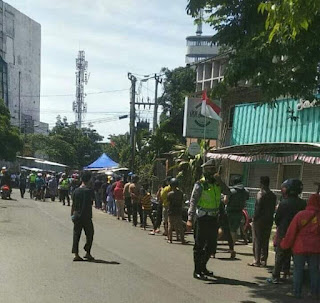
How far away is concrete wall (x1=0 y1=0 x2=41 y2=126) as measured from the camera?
85750mm

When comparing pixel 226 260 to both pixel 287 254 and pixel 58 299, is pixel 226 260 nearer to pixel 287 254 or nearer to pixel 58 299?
pixel 287 254

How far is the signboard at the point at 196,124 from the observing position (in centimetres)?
1997

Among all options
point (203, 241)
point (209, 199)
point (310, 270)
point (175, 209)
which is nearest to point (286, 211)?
point (310, 270)

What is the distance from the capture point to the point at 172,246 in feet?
39.1

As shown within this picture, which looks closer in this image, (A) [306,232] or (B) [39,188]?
(A) [306,232]

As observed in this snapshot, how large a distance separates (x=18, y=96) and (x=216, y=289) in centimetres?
8733

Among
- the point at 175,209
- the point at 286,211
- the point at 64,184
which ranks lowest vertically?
the point at 64,184

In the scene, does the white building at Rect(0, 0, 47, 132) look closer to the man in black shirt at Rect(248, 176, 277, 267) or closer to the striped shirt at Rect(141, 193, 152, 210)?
the striped shirt at Rect(141, 193, 152, 210)

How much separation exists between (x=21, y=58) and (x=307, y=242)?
301ft

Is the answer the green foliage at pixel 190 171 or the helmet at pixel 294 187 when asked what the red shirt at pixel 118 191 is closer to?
the green foliage at pixel 190 171

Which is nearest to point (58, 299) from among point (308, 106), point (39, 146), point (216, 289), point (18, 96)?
point (216, 289)

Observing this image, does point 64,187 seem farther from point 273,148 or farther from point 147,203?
point 273,148

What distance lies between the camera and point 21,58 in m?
91.7

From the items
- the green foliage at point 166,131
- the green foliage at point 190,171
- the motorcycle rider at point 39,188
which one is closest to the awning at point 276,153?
the green foliage at point 190,171
